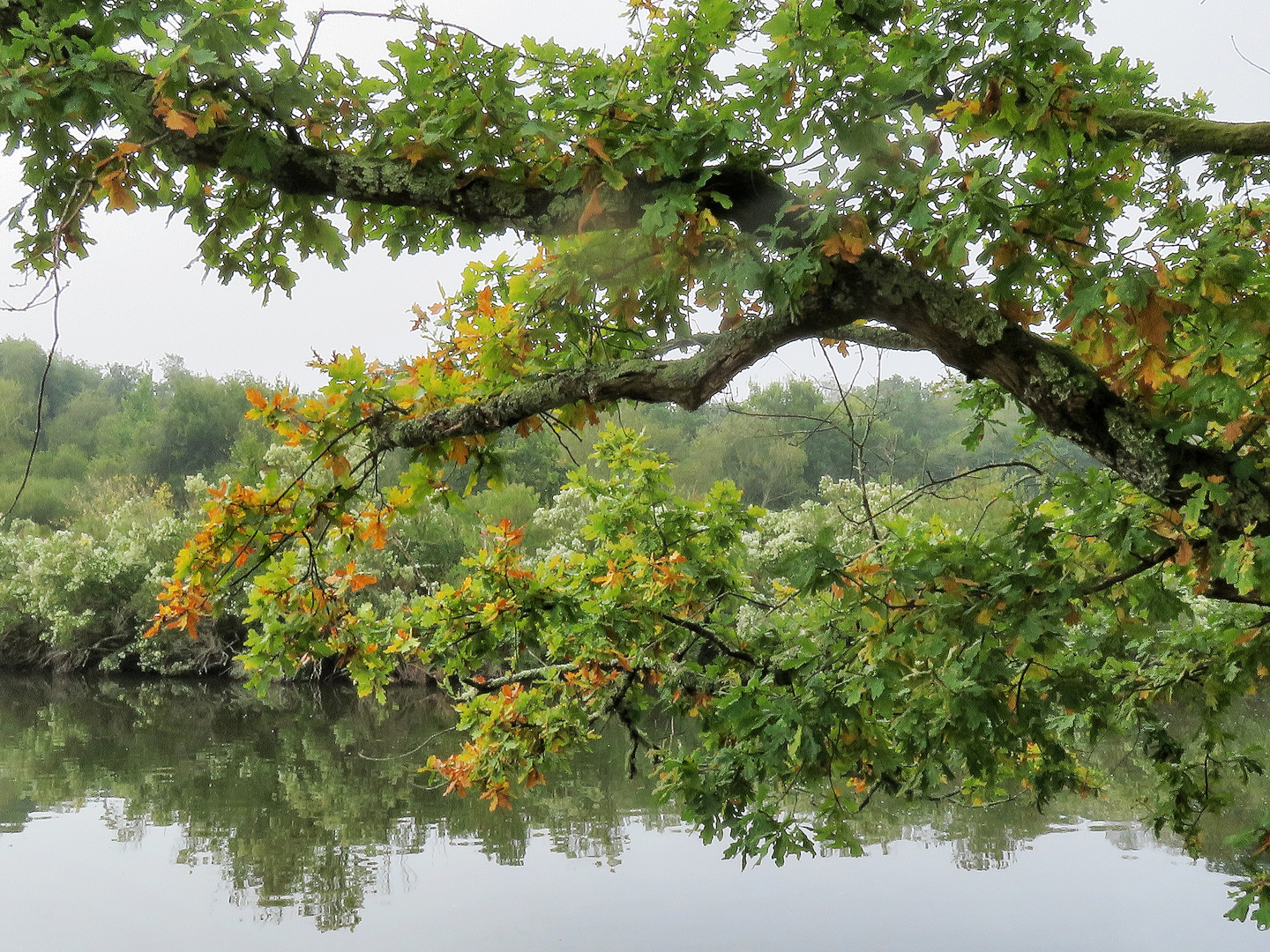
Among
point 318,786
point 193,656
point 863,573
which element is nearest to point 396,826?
point 318,786

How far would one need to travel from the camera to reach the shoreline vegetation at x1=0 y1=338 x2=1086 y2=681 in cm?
1553

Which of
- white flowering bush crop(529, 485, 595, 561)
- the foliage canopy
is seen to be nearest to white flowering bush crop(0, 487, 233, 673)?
white flowering bush crop(529, 485, 595, 561)

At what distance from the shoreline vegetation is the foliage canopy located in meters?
6.33

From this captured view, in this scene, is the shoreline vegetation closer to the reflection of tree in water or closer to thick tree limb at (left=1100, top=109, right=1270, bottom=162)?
the reflection of tree in water

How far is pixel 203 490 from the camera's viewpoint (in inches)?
378

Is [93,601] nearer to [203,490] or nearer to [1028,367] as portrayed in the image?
[203,490]

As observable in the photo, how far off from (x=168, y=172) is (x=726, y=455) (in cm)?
2496

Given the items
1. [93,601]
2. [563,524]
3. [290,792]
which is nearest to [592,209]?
[290,792]

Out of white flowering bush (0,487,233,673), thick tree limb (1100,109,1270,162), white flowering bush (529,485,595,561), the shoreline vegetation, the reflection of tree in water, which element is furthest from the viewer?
white flowering bush (0,487,233,673)

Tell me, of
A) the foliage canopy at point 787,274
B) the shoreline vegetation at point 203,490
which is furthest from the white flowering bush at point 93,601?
the foliage canopy at point 787,274

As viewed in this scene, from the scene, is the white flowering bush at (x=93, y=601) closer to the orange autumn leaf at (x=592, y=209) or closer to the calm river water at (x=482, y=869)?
the calm river water at (x=482, y=869)

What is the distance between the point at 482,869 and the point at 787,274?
25.5 ft

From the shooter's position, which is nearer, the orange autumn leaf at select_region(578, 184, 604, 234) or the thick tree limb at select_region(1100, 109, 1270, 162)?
the orange autumn leaf at select_region(578, 184, 604, 234)

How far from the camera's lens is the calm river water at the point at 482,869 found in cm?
745
